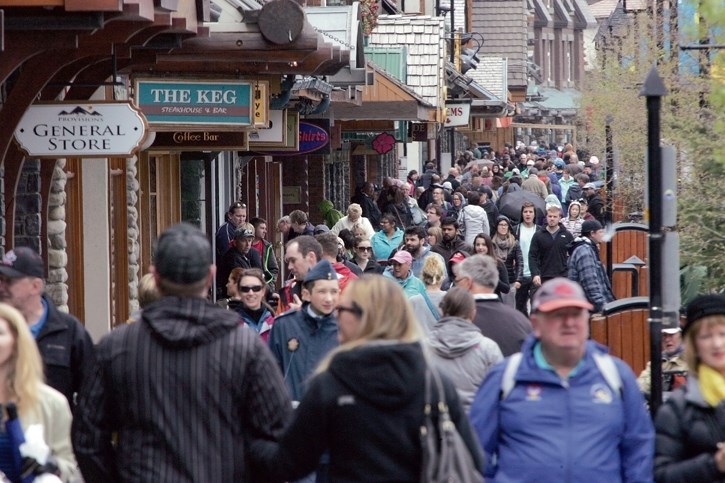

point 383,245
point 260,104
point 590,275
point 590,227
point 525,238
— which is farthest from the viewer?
point 525,238

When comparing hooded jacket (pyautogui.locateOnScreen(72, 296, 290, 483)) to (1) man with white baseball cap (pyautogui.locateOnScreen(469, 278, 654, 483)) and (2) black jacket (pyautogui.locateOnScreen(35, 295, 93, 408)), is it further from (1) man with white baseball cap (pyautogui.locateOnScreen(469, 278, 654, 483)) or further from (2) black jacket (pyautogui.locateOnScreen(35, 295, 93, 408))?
(2) black jacket (pyautogui.locateOnScreen(35, 295, 93, 408))

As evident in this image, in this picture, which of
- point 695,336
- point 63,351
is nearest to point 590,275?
point 63,351

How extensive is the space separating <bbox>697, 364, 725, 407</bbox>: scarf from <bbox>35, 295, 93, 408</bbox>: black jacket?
2488mm

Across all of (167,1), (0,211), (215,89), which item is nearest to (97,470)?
(167,1)

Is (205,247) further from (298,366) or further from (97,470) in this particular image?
(298,366)

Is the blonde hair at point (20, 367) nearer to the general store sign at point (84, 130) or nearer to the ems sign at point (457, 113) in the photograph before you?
the general store sign at point (84, 130)

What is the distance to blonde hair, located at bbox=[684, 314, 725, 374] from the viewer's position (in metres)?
5.48

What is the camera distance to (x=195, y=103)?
488 inches

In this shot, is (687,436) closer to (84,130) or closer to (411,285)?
(84,130)

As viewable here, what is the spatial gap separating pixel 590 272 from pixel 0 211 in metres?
6.16

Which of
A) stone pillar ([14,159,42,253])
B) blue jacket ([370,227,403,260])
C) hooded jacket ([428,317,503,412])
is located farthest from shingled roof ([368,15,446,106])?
hooded jacket ([428,317,503,412])

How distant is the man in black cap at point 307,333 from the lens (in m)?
8.10

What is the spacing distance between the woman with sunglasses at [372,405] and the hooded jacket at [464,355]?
245cm

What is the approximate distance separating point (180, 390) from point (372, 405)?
0.62 meters
